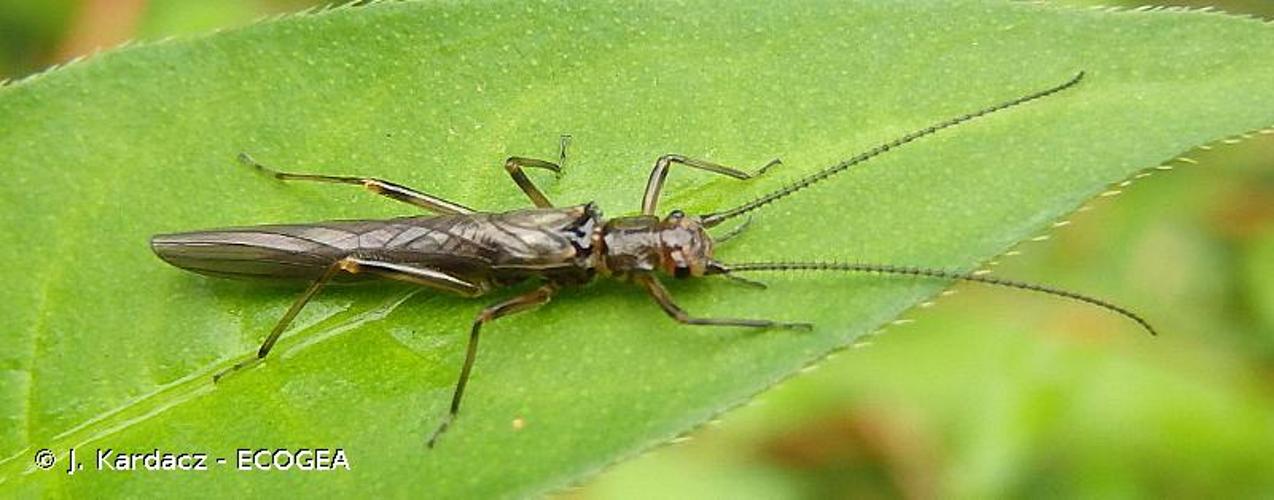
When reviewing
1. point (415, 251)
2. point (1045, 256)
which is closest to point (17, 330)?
point (415, 251)

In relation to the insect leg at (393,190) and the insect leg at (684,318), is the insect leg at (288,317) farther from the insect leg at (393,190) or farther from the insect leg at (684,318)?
the insect leg at (684,318)

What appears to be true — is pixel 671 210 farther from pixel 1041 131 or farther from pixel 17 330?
pixel 17 330

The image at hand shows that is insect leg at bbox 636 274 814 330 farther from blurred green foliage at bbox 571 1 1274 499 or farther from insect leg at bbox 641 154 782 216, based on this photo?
blurred green foliage at bbox 571 1 1274 499

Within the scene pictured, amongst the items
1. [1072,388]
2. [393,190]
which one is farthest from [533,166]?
[1072,388]

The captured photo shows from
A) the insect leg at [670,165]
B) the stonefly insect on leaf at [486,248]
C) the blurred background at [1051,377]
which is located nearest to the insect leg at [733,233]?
the stonefly insect on leaf at [486,248]

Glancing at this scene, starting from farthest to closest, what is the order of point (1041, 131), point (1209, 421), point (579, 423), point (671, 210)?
point (1209, 421) → point (671, 210) → point (1041, 131) → point (579, 423)

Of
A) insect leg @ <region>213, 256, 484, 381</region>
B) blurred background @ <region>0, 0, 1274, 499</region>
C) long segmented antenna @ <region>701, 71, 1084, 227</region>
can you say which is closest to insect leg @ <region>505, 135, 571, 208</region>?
insect leg @ <region>213, 256, 484, 381</region>
